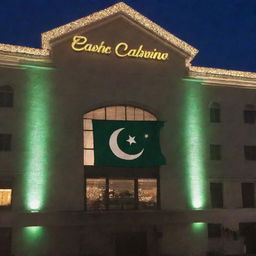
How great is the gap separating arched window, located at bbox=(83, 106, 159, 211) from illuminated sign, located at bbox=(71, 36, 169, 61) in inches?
170

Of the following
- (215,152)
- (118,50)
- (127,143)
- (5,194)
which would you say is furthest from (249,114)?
(5,194)

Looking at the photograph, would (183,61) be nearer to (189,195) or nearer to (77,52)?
(77,52)

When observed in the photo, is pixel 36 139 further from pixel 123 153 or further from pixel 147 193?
pixel 147 193

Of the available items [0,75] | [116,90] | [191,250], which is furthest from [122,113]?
[191,250]

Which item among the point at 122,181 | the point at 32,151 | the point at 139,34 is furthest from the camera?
the point at 139,34

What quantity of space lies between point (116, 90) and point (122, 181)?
706cm

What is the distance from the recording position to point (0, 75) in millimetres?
29188

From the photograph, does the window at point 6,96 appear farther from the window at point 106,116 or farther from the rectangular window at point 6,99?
the window at point 106,116

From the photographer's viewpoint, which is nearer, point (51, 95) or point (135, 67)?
point (51, 95)

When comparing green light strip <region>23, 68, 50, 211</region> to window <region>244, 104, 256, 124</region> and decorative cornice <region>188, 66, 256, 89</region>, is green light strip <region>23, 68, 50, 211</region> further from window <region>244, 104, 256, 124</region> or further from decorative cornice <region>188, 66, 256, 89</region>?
window <region>244, 104, 256, 124</region>

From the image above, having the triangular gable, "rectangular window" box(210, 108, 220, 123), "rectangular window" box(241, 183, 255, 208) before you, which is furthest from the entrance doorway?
the triangular gable

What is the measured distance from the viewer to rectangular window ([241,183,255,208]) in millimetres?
34031

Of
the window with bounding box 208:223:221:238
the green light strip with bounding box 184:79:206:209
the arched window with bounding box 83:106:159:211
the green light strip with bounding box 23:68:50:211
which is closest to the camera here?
the green light strip with bounding box 23:68:50:211

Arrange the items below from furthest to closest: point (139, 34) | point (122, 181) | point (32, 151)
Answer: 1. point (139, 34)
2. point (122, 181)
3. point (32, 151)
